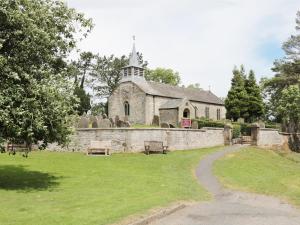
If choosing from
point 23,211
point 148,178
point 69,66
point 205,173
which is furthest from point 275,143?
point 23,211

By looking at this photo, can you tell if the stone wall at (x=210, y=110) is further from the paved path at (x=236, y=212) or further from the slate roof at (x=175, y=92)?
the paved path at (x=236, y=212)

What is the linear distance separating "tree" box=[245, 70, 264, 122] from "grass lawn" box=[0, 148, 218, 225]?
34345 millimetres

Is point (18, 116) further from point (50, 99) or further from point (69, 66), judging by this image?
point (69, 66)

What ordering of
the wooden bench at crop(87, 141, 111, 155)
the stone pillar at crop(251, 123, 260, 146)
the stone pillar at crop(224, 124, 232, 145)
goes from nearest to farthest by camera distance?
the wooden bench at crop(87, 141, 111, 155)
the stone pillar at crop(251, 123, 260, 146)
the stone pillar at crop(224, 124, 232, 145)

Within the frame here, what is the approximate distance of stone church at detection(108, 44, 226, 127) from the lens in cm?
5841

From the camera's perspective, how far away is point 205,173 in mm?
22938

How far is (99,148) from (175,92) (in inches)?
1426

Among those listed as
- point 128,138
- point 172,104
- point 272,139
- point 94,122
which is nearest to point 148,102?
point 172,104

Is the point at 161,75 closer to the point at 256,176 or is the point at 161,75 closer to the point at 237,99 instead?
the point at 237,99

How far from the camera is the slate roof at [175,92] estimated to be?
60.9 m

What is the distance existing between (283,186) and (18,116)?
1202 cm

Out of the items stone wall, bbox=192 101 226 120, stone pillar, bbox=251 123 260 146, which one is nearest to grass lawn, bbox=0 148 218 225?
stone pillar, bbox=251 123 260 146

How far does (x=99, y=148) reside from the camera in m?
30.2

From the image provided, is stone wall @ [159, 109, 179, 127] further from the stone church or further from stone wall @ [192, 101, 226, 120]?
stone wall @ [192, 101, 226, 120]
